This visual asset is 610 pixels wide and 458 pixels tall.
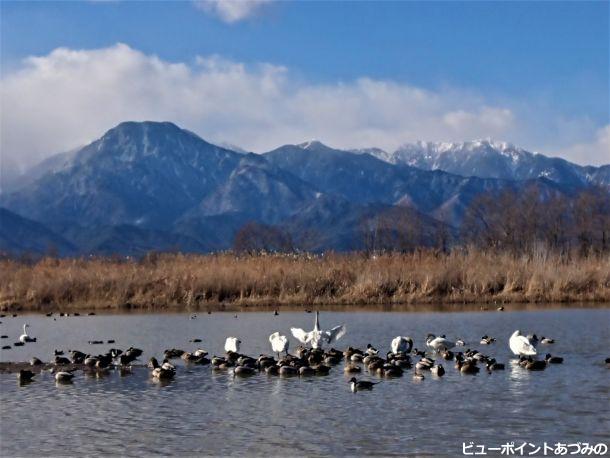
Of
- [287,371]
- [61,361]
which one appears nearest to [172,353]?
[61,361]

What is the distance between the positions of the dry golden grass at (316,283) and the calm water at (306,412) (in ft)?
55.7

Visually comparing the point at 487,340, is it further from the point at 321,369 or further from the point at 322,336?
the point at 321,369

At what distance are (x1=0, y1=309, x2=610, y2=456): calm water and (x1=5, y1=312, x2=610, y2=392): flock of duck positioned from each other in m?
0.32

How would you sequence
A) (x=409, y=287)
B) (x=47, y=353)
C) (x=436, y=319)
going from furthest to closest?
(x=409, y=287) < (x=436, y=319) < (x=47, y=353)

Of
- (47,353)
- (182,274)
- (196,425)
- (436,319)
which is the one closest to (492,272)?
(436,319)

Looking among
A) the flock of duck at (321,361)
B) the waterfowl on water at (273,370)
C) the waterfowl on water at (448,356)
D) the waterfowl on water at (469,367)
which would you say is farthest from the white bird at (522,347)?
the waterfowl on water at (273,370)

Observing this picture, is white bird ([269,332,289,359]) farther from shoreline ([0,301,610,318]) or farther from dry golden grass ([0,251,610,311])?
dry golden grass ([0,251,610,311])

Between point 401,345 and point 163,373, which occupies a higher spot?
point 401,345

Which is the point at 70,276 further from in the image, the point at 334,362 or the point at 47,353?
the point at 334,362

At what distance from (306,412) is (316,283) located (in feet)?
90.0

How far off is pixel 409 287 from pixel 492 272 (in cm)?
416

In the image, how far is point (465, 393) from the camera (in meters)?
17.9

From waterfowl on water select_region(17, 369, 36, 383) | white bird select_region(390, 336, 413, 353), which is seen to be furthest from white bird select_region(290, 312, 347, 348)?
waterfowl on water select_region(17, 369, 36, 383)

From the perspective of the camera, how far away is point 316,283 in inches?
1729
